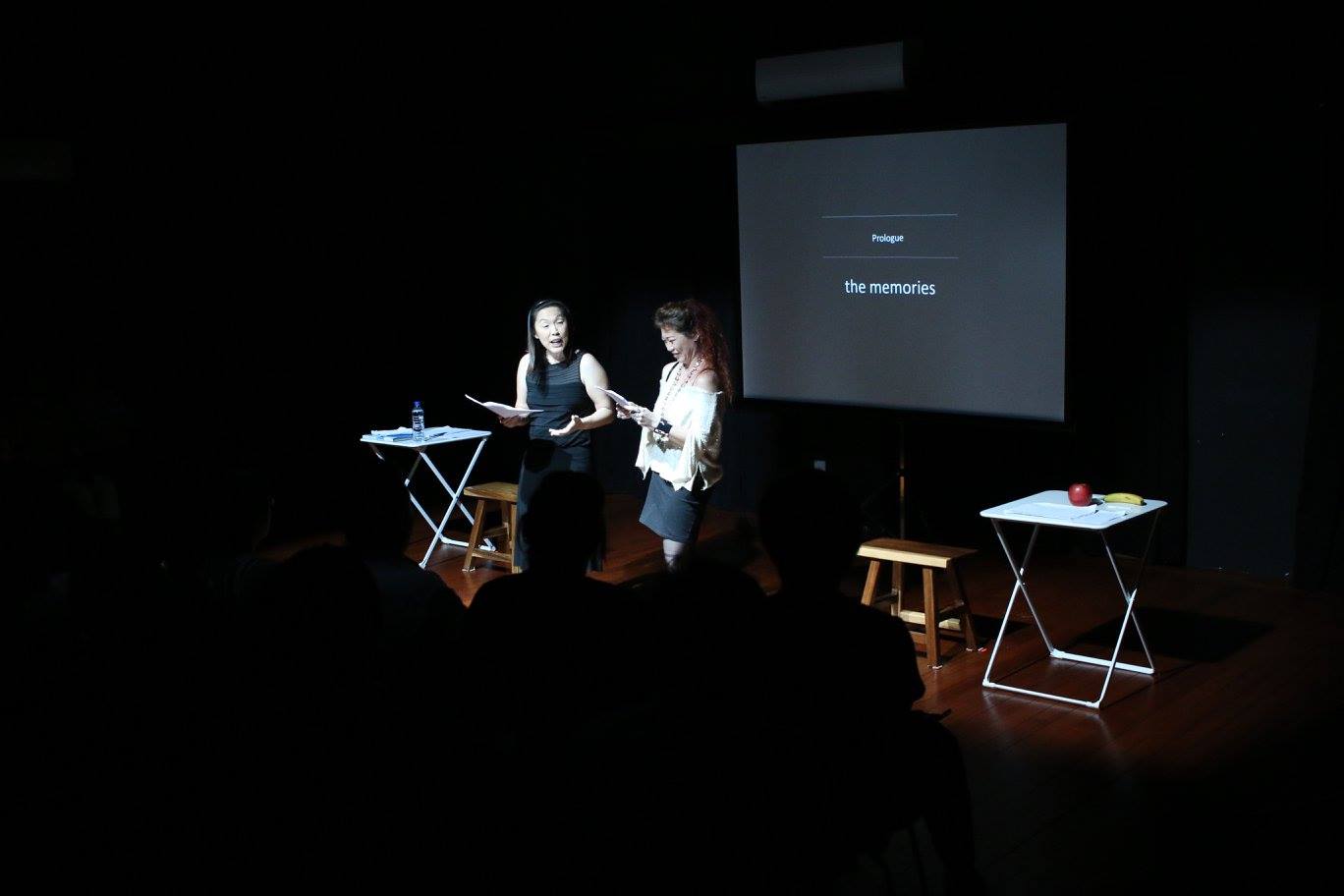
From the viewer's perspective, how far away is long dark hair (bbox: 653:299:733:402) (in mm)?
5703

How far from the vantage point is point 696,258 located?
832cm

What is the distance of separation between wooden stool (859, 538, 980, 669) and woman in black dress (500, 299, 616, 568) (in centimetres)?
146

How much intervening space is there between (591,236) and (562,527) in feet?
20.4

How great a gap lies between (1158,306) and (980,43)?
1.54 m

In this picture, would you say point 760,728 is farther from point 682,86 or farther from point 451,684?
point 682,86

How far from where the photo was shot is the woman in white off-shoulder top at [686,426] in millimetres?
5688

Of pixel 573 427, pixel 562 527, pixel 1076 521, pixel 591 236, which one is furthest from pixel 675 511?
pixel 591 236

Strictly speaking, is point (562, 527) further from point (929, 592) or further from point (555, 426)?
point (555, 426)

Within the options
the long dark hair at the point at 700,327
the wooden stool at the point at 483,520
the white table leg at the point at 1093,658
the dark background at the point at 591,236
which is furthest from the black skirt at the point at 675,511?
the white table leg at the point at 1093,658

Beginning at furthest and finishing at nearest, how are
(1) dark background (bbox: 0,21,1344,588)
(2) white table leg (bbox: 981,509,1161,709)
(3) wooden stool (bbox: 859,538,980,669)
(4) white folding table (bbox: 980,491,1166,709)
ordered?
(1) dark background (bbox: 0,21,1344,588), (3) wooden stool (bbox: 859,538,980,669), (2) white table leg (bbox: 981,509,1161,709), (4) white folding table (bbox: 980,491,1166,709)

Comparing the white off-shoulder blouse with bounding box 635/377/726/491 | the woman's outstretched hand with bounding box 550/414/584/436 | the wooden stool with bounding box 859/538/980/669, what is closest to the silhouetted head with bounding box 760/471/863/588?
the wooden stool with bounding box 859/538/980/669

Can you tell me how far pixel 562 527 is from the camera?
2.74 m

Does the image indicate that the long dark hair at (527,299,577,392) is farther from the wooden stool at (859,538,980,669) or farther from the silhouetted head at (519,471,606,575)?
the silhouetted head at (519,471,606,575)

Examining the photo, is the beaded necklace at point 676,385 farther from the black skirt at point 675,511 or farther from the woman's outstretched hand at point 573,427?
the woman's outstretched hand at point 573,427
